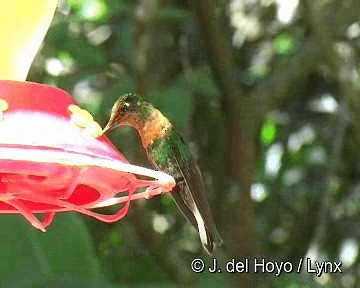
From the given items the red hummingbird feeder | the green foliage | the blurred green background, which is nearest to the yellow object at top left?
the red hummingbird feeder

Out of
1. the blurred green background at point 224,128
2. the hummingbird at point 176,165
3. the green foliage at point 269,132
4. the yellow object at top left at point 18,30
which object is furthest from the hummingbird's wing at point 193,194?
the green foliage at point 269,132

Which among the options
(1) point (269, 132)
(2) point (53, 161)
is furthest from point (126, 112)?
(1) point (269, 132)

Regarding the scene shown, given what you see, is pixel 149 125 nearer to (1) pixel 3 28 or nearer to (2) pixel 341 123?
(1) pixel 3 28

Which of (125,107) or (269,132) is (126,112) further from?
(269,132)

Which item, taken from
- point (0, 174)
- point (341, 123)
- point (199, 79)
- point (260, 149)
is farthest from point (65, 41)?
point (0, 174)

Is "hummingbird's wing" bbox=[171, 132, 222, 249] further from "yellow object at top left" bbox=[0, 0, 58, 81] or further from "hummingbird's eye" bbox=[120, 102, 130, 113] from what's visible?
"yellow object at top left" bbox=[0, 0, 58, 81]

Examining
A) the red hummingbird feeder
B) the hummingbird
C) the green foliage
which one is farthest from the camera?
the green foliage
